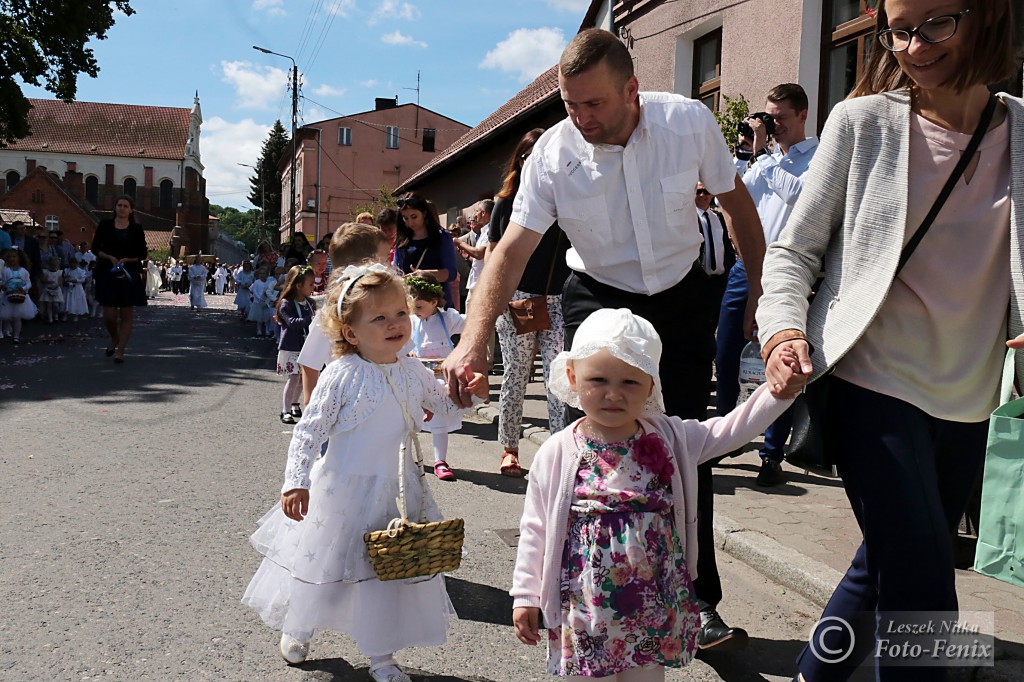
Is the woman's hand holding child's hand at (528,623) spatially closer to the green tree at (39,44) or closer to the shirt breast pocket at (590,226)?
the shirt breast pocket at (590,226)

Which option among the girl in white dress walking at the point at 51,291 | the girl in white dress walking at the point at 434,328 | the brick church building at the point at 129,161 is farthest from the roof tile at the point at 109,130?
the girl in white dress walking at the point at 434,328

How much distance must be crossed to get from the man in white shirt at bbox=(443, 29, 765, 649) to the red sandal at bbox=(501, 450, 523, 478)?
335 cm

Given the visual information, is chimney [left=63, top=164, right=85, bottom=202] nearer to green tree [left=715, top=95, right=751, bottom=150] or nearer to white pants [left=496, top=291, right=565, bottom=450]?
green tree [left=715, top=95, right=751, bottom=150]

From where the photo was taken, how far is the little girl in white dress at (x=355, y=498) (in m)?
3.56

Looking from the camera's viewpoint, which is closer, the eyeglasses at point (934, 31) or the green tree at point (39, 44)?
the eyeglasses at point (934, 31)

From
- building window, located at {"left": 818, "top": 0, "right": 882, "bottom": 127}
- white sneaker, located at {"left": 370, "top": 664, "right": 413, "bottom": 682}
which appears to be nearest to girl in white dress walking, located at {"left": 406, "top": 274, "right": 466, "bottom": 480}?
white sneaker, located at {"left": 370, "top": 664, "right": 413, "bottom": 682}

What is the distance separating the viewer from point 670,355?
3.69 metres

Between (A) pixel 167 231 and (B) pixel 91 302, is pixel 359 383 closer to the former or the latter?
(B) pixel 91 302

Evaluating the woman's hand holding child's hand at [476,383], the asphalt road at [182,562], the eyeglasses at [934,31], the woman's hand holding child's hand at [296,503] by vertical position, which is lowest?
the asphalt road at [182,562]

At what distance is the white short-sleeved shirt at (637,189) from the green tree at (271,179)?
4212 inches

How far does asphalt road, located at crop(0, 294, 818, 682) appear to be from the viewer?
12.1ft

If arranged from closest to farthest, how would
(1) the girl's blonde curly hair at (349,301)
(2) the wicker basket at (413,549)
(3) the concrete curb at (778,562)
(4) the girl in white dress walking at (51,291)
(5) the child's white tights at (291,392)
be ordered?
(2) the wicker basket at (413,549) < (1) the girl's blonde curly hair at (349,301) < (3) the concrete curb at (778,562) < (5) the child's white tights at (291,392) < (4) the girl in white dress walking at (51,291)

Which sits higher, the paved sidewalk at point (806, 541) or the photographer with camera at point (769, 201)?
the photographer with camera at point (769, 201)

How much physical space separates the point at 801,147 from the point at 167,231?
108090mm
